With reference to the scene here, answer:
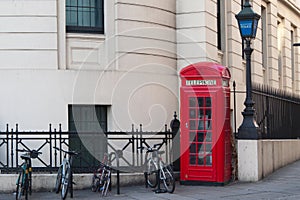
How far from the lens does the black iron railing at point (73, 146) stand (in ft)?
45.3

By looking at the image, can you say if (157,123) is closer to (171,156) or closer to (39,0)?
(171,156)

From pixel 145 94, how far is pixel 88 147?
2505 mm

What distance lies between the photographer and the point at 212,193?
13.2 m

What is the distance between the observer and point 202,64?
46.6 feet

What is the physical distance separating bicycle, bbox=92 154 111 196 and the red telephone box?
1.97 m

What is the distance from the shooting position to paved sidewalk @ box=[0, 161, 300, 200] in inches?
500

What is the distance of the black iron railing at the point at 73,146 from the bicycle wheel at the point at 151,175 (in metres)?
0.45

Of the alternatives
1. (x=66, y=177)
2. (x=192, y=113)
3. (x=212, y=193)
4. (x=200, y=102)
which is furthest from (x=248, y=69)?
(x=66, y=177)

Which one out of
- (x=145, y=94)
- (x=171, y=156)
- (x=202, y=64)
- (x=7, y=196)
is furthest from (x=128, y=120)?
(x=7, y=196)

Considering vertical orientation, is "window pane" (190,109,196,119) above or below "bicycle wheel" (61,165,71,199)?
above

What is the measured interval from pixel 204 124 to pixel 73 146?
324 cm

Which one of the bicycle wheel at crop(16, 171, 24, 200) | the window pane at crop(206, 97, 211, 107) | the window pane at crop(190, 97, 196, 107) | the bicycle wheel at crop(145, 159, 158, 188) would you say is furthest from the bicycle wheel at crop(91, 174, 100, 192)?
the window pane at crop(206, 97, 211, 107)

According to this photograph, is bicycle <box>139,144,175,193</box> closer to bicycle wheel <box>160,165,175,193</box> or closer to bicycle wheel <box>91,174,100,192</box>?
bicycle wheel <box>160,165,175,193</box>

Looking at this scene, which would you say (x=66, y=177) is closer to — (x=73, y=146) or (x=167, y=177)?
(x=167, y=177)
